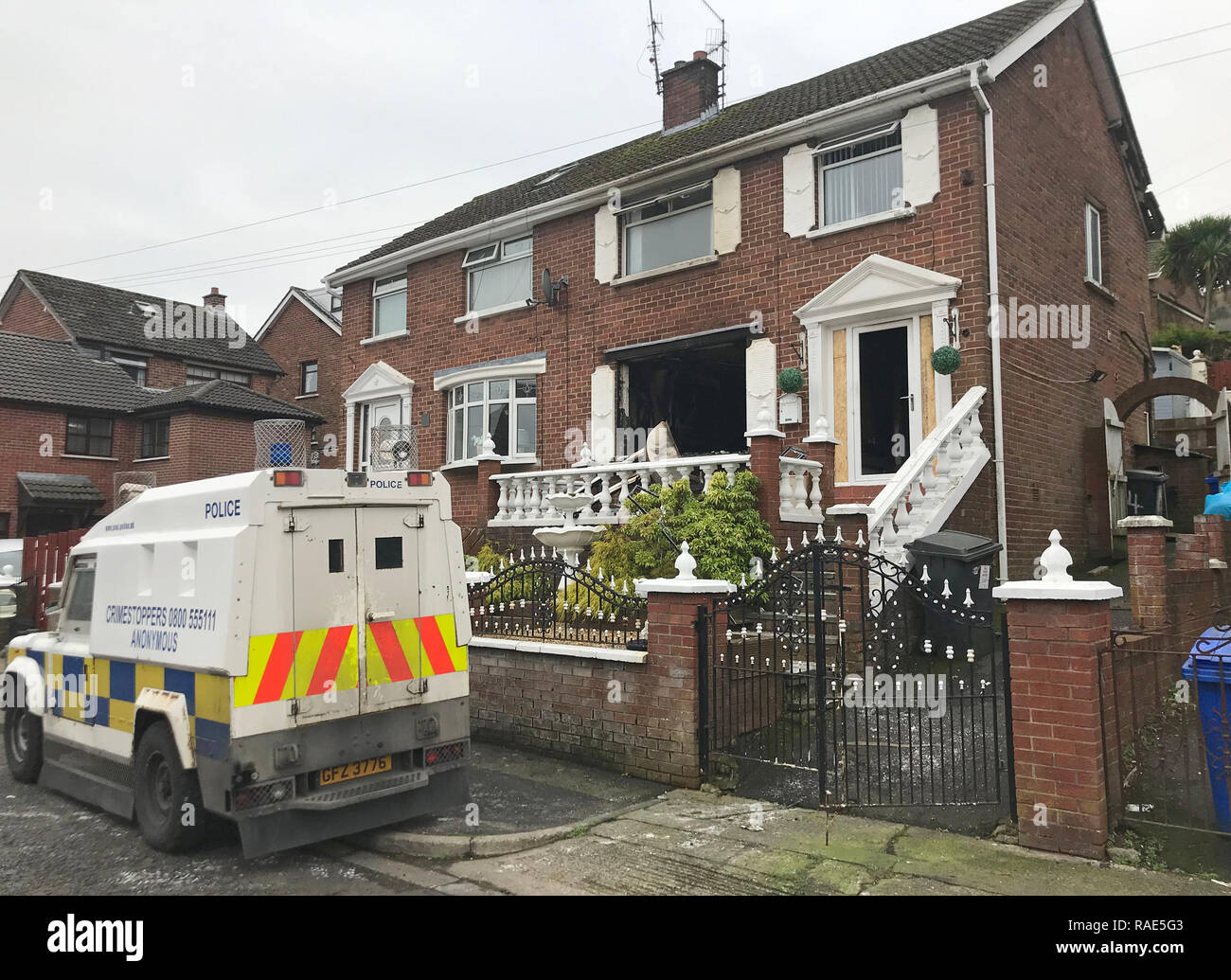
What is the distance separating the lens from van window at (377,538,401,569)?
19.6 ft

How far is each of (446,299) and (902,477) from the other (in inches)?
475

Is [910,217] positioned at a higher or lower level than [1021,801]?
higher

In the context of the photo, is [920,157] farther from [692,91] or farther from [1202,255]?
[1202,255]

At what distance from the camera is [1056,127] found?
1377 cm

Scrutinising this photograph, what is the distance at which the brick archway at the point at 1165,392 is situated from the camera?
539 inches

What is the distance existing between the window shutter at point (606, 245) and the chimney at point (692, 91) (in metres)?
4.64

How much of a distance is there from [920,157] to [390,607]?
9877mm

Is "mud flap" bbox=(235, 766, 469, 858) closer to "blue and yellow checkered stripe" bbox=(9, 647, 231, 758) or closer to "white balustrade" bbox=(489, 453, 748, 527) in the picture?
"blue and yellow checkered stripe" bbox=(9, 647, 231, 758)

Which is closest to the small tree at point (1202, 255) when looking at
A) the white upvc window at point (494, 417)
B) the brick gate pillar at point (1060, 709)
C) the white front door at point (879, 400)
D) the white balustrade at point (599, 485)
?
the white front door at point (879, 400)

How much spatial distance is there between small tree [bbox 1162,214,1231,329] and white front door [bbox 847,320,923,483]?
95.0 feet

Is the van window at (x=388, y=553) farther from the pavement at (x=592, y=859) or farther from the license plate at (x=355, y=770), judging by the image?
the pavement at (x=592, y=859)
